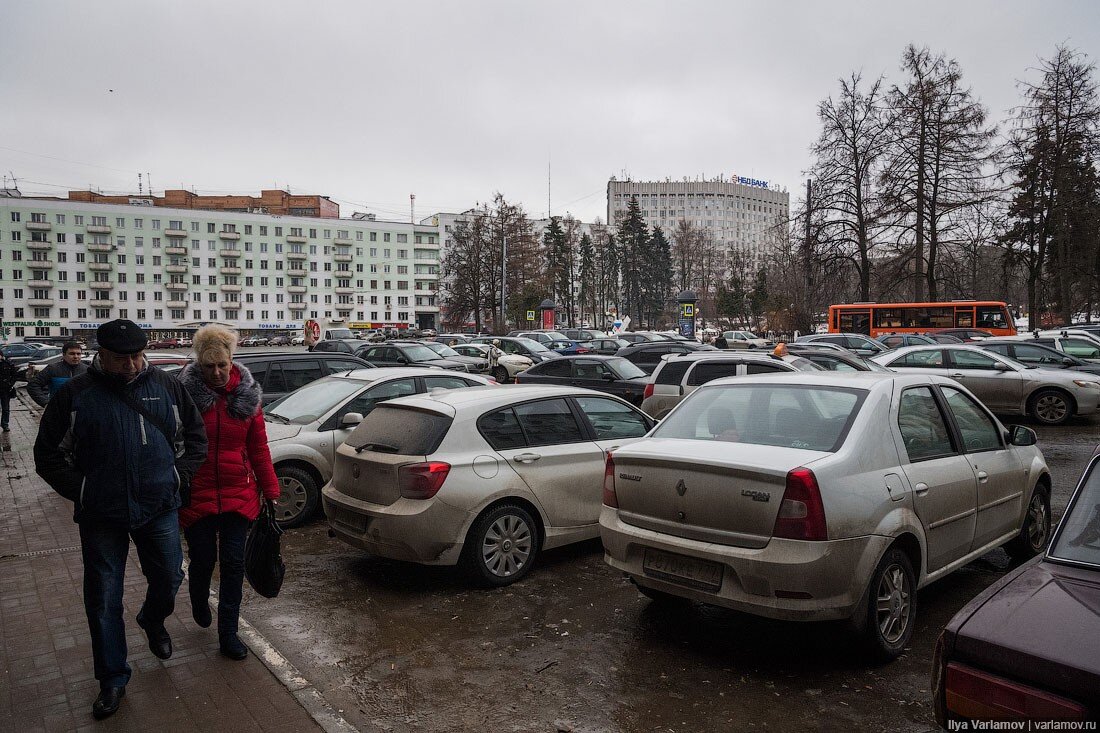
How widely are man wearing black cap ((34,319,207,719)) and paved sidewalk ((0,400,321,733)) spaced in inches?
8.7

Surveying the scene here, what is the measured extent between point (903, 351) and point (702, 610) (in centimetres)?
1294

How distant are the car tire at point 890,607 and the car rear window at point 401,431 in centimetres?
310

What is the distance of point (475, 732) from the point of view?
3680 millimetres

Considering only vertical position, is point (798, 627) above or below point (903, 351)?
below

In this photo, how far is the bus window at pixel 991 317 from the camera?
128 feet

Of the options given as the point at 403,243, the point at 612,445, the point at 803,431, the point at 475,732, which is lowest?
the point at 475,732

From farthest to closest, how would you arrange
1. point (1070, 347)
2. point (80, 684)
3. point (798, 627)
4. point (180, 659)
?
point (1070, 347) < point (798, 627) < point (180, 659) < point (80, 684)

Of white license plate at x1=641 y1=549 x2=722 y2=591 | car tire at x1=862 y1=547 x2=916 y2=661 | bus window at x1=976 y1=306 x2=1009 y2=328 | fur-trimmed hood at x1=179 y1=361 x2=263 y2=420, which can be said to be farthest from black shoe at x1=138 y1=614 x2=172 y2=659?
bus window at x1=976 y1=306 x2=1009 y2=328

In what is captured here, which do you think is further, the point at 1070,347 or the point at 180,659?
the point at 1070,347

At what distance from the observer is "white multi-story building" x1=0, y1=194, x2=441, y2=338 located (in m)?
102

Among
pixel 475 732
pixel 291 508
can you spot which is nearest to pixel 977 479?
pixel 475 732

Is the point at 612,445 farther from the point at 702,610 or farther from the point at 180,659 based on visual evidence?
the point at 180,659

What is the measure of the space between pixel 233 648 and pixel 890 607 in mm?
3814

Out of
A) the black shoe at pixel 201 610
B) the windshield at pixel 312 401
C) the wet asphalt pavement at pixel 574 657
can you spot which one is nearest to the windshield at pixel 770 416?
the wet asphalt pavement at pixel 574 657
